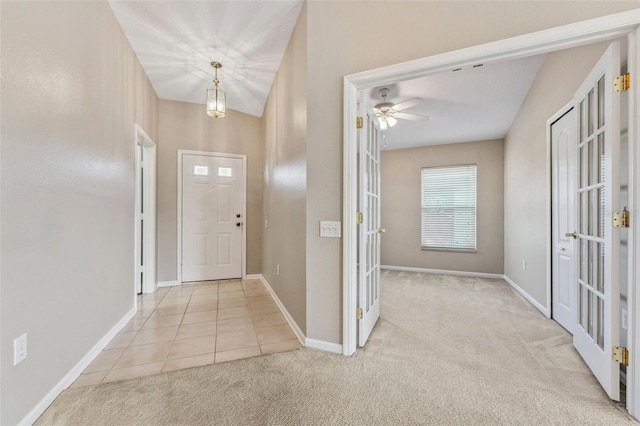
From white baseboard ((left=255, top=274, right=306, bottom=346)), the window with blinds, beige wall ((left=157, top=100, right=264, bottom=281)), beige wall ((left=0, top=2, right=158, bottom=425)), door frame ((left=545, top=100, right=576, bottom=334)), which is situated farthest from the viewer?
the window with blinds

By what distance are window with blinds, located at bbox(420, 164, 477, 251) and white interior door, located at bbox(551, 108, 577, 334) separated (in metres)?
2.18

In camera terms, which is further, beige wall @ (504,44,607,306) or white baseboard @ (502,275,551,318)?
white baseboard @ (502,275,551,318)

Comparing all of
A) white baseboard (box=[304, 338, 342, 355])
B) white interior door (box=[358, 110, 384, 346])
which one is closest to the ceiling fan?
white interior door (box=[358, 110, 384, 346])

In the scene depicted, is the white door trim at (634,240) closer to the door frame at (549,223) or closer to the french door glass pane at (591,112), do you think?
the french door glass pane at (591,112)

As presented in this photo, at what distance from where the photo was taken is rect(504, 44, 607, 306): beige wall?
2.53 m

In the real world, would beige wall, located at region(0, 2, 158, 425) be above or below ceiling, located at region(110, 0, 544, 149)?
below

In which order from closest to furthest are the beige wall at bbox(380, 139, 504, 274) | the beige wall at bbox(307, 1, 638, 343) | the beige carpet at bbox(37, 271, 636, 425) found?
the beige carpet at bbox(37, 271, 636, 425) < the beige wall at bbox(307, 1, 638, 343) < the beige wall at bbox(380, 139, 504, 274)

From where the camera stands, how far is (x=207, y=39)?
106 inches

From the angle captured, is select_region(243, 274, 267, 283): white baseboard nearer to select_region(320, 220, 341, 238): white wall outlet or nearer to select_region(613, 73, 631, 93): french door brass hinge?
select_region(320, 220, 341, 238): white wall outlet

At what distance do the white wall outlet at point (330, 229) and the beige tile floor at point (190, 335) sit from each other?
3.18 feet

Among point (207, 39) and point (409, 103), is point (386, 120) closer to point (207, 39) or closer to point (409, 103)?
point (409, 103)

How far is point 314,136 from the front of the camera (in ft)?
7.18

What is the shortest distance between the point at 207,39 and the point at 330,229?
7.58 ft

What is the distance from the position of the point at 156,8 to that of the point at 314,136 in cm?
179
